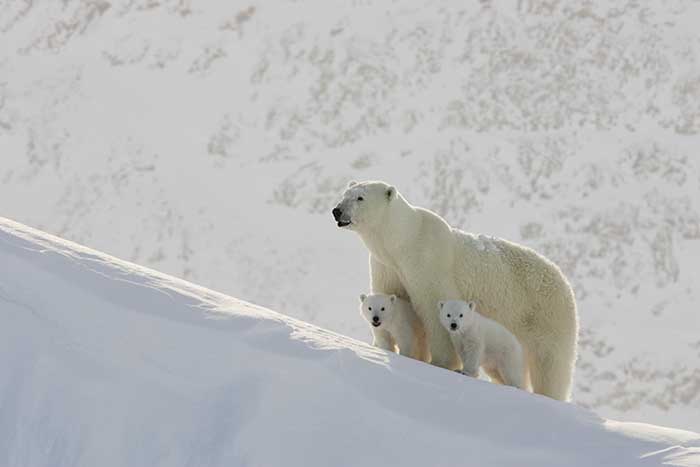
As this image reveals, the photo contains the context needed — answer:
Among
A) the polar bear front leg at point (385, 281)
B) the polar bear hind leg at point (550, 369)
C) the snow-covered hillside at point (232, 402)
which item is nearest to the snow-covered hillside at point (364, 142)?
the polar bear hind leg at point (550, 369)

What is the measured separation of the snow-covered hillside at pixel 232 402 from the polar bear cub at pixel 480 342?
0.60 m

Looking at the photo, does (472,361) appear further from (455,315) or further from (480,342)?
(455,315)

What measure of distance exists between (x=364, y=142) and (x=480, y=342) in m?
16.6

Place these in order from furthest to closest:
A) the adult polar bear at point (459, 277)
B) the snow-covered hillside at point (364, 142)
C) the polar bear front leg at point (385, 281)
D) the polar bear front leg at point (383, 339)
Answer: the snow-covered hillside at point (364, 142) → the polar bear front leg at point (385, 281) → the polar bear front leg at point (383, 339) → the adult polar bear at point (459, 277)

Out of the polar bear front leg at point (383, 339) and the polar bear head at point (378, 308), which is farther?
the polar bear front leg at point (383, 339)

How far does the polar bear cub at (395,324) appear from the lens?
586 cm

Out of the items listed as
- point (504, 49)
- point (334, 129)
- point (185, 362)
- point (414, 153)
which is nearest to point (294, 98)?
point (334, 129)

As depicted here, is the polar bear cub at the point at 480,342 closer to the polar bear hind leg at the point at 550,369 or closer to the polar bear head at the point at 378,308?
the polar bear hind leg at the point at 550,369

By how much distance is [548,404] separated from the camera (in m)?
4.72

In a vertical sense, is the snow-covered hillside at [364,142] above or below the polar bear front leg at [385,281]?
above

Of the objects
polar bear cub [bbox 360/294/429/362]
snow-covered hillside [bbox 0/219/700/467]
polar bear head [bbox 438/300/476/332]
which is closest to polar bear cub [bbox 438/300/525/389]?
polar bear head [bbox 438/300/476/332]

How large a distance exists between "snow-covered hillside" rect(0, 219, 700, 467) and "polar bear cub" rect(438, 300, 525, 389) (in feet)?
1.97

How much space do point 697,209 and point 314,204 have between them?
24.6 feet

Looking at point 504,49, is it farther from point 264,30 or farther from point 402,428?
point 402,428
